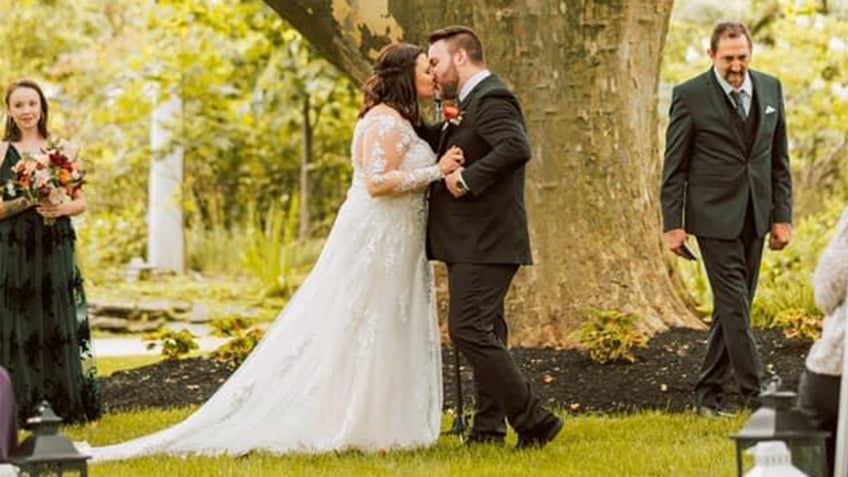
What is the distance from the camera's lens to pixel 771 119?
9375 millimetres

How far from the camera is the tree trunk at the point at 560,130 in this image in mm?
11375

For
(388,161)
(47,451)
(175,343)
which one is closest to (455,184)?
(388,161)

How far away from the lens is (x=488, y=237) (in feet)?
27.5

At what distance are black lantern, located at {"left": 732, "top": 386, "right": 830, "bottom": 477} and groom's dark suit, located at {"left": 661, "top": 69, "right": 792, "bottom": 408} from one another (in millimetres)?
3902

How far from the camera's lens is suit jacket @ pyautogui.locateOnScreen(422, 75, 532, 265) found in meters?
8.34

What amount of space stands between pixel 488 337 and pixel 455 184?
0.68 m

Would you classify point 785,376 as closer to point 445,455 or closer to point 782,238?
point 782,238

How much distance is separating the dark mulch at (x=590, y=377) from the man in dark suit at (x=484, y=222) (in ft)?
5.37

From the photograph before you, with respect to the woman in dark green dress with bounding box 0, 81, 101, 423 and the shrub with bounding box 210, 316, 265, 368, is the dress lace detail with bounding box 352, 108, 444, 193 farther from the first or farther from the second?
→ the shrub with bounding box 210, 316, 265, 368

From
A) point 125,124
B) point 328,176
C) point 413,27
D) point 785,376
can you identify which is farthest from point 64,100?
point 785,376

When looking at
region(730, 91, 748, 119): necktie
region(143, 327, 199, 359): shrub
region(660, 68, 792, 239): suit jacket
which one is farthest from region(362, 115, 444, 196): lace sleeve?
region(143, 327, 199, 359): shrub

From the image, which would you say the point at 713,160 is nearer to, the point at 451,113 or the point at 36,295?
the point at 451,113

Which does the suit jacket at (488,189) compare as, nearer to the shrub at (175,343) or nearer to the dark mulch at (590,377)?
the dark mulch at (590,377)

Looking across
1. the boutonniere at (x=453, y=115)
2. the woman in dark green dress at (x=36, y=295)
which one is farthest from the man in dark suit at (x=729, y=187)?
the woman in dark green dress at (x=36, y=295)
